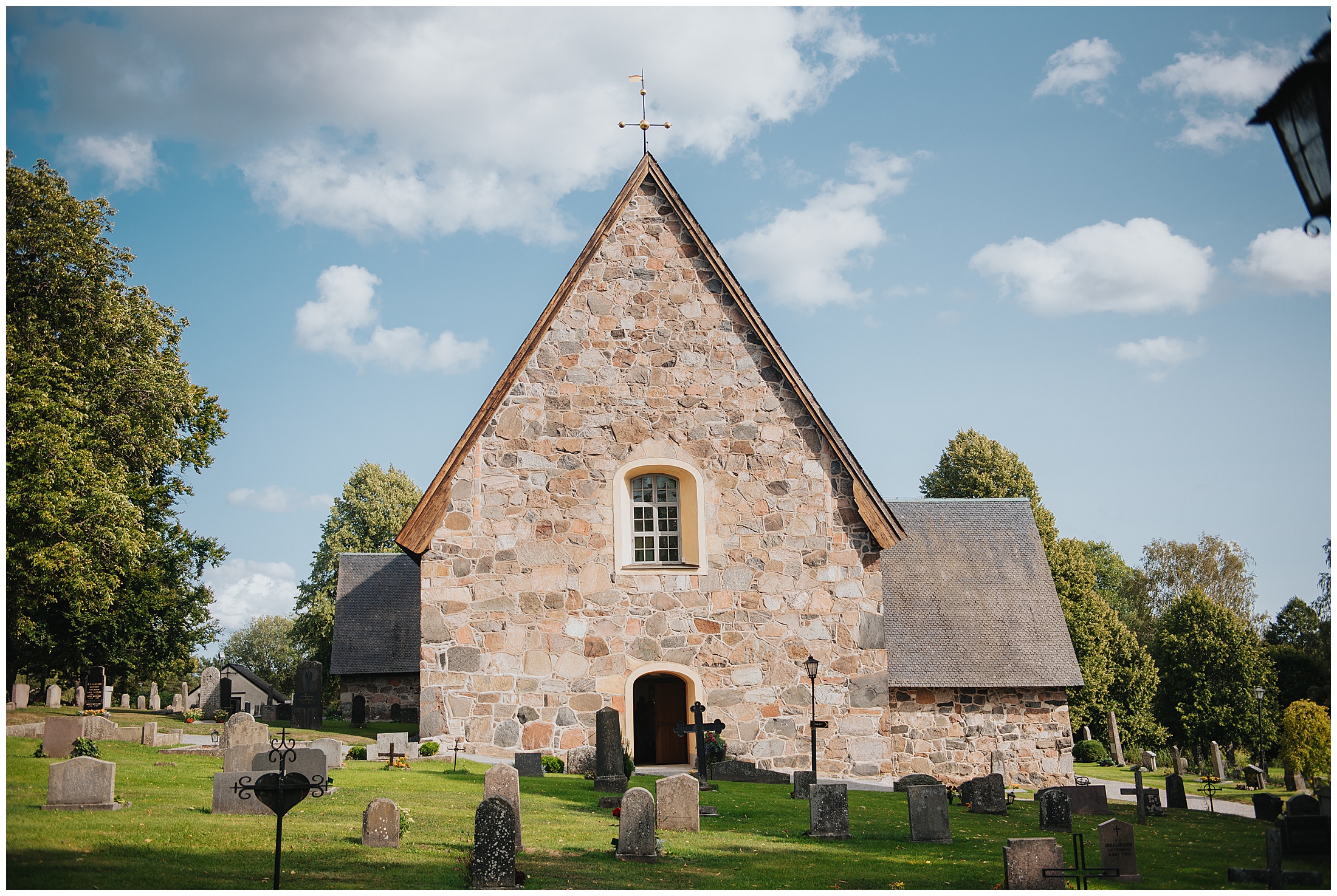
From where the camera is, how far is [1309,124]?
4.55m

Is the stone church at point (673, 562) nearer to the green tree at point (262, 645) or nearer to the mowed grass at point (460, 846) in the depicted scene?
the mowed grass at point (460, 846)

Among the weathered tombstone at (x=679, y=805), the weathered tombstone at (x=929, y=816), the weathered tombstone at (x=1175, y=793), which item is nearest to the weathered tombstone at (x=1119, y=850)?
the weathered tombstone at (x=929, y=816)

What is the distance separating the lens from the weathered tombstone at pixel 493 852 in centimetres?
819

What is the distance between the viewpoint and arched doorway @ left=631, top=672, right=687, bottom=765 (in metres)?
18.2

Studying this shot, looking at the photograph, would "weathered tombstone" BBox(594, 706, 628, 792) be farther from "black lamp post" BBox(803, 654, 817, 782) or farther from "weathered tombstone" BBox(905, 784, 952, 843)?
"weathered tombstone" BBox(905, 784, 952, 843)

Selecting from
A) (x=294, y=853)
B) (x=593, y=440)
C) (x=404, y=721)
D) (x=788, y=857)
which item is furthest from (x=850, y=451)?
(x=404, y=721)

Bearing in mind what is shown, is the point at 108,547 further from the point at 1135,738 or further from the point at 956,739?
the point at 1135,738

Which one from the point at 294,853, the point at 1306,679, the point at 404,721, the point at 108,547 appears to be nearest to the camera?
the point at 294,853

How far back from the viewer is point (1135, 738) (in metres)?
35.1

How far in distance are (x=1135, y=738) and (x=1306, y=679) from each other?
7.52m

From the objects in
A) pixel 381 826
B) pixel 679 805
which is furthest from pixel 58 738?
pixel 679 805

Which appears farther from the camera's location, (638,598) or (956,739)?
(956,739)

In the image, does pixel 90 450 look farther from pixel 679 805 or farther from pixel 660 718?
pixel 679 805

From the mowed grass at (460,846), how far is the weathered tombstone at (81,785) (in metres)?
0.18
